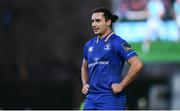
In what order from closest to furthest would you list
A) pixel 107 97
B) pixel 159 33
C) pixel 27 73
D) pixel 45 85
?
pixel 107 97
pixel 159 33
pixel 45 85
pixel 27 73

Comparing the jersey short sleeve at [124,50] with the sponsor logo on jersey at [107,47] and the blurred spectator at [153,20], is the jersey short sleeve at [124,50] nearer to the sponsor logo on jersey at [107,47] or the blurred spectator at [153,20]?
the sponsor logo on jersey at [107,47]

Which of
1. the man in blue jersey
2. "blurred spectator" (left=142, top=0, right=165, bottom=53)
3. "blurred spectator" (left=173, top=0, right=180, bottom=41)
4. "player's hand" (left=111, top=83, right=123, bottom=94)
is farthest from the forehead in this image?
"blurred spectator" (left=173, top=0, right=180, bottom=41)

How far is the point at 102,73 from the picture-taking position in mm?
8531

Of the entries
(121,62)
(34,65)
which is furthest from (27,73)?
(121,62)

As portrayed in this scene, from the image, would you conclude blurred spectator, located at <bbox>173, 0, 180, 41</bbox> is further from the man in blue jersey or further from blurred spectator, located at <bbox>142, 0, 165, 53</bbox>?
the man in blue jersey

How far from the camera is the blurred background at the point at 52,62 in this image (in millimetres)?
34438

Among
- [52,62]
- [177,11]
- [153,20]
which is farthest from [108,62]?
[52,62]

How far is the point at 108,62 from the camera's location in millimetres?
8531

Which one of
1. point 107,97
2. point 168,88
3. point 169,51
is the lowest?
point 168,88

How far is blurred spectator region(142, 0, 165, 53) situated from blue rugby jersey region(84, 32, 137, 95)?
19.9 metres

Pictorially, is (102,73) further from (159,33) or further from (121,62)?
(159,33)

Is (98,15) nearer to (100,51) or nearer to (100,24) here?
(100,24)

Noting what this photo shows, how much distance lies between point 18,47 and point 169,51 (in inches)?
425

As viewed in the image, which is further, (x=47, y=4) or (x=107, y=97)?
(x=47, y=4)
